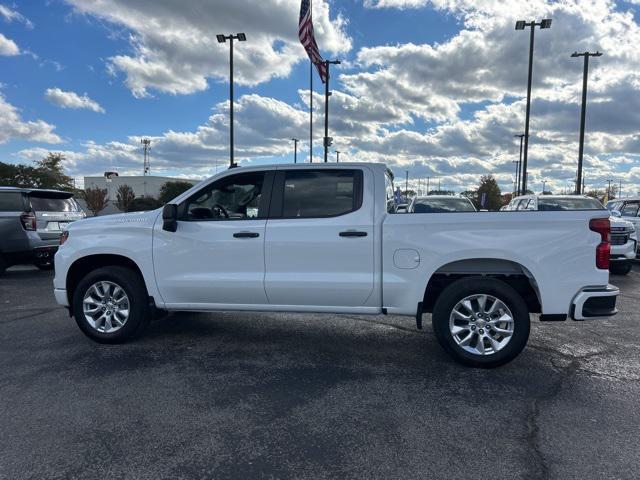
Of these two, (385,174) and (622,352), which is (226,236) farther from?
(622,352)

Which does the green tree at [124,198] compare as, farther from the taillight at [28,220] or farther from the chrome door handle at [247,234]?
the chrome door handle at [247,234]

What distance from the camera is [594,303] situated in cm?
407

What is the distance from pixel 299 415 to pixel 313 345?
5.48 feet

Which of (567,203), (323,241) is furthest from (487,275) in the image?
(567,203)

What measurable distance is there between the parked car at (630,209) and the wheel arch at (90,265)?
40.4 ft

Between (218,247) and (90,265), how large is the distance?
5.50 ft

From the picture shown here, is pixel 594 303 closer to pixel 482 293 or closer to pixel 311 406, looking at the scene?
pixel 482 293

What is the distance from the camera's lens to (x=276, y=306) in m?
4.64

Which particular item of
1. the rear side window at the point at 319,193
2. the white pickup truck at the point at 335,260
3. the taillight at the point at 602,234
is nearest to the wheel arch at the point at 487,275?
the white pickup truck at the point at 335,260

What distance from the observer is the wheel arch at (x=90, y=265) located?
5.04m

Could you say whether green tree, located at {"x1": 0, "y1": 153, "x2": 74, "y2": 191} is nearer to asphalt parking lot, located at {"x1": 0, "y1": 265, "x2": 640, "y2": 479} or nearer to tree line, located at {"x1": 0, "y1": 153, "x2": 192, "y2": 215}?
tree line, located at {"x1": 0, "y1": 153, "x2": 192, "y2": 215}

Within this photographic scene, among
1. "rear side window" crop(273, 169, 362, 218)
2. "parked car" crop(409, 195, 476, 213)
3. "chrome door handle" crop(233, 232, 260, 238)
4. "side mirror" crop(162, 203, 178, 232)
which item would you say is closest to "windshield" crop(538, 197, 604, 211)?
"parked car" crop(409, 195, 476, 213)

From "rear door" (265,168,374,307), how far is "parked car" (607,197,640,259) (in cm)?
1058

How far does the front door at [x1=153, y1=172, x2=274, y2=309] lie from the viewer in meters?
4.62
